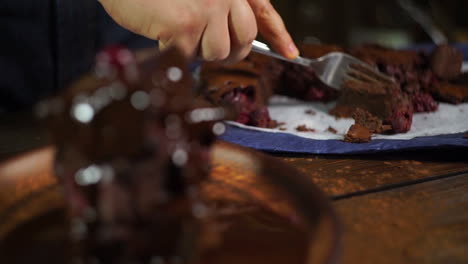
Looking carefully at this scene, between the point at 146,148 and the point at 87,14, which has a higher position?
the point at 146,148

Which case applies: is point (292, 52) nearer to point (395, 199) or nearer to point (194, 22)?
point (194, 22)

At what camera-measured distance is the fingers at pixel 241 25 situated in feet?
4.66

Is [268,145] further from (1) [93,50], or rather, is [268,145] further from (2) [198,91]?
(1) [93,50]

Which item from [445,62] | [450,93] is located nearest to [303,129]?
[450,93]

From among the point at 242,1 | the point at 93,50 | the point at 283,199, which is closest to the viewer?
the point at 283,199

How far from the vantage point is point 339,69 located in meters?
1.71

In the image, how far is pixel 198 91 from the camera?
1647 millimetres

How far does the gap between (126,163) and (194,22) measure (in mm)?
896

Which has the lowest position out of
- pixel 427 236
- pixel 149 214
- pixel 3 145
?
pixel 3 145

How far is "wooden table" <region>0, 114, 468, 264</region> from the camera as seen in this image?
77cm

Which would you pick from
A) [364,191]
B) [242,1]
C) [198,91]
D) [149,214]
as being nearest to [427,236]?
[364,191]

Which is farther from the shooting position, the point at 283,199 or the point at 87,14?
the point at 87,14

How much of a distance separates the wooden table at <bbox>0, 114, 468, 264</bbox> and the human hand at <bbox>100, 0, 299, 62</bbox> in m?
0.40

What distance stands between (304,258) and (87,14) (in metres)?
1.63
